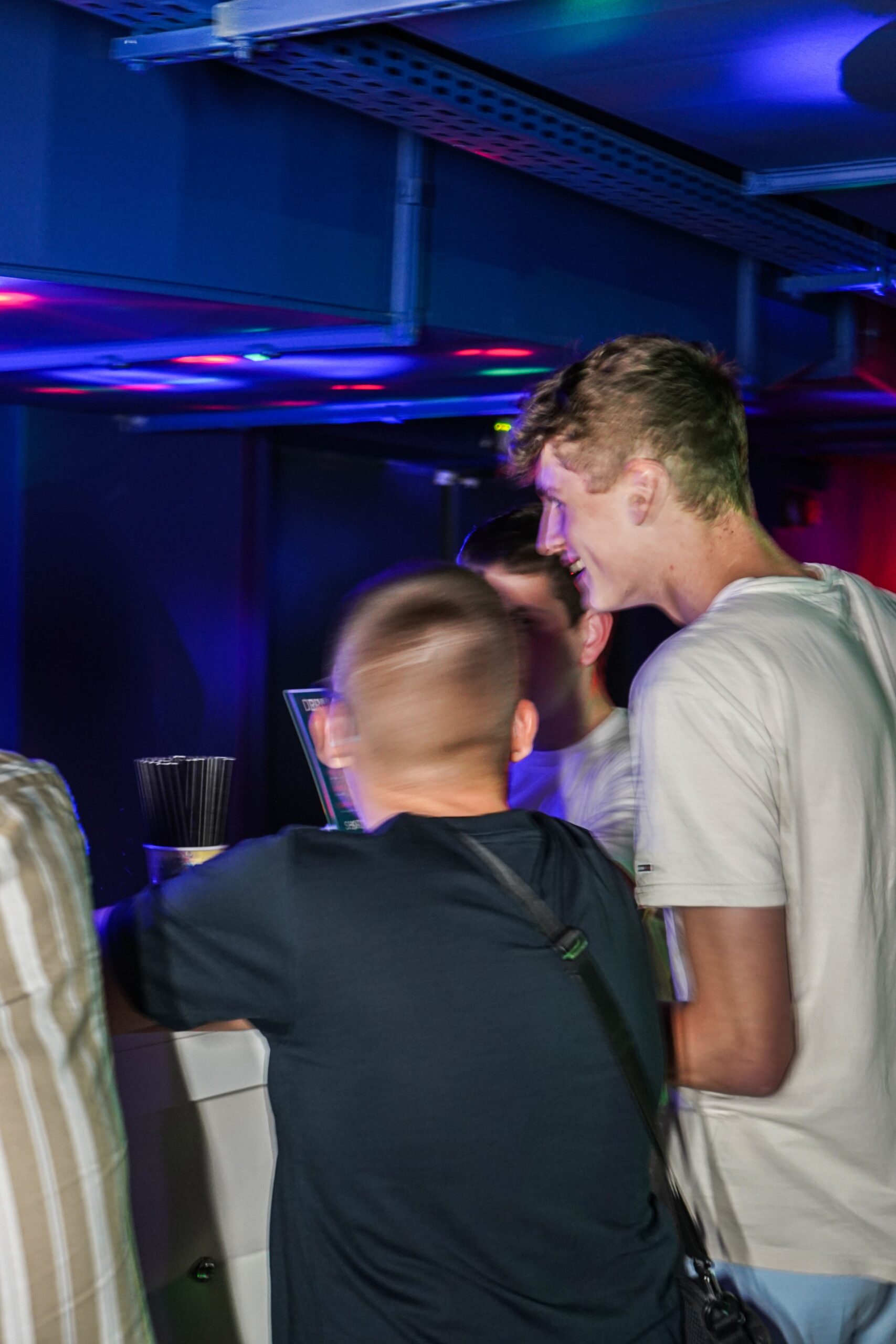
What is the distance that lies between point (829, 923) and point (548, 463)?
0.57 metres

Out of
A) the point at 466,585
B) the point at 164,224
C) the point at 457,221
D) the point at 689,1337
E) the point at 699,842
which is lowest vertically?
the point at 689,1337

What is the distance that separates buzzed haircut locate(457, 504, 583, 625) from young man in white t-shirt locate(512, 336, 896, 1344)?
3.03 feet

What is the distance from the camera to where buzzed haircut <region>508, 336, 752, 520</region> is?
1.32 meters

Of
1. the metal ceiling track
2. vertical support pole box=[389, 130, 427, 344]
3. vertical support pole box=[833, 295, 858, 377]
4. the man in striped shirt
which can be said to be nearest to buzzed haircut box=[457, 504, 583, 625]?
vertical support pole box=[389, 130, 427, 344]

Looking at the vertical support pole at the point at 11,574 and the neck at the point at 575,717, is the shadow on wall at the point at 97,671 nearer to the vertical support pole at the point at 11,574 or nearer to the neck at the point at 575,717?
the vertical support pole at the point at 11,574

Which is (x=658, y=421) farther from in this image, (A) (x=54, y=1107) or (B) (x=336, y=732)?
(A) (x=54, y=1107)

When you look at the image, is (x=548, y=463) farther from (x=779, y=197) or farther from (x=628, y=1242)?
(x=779, y=197)

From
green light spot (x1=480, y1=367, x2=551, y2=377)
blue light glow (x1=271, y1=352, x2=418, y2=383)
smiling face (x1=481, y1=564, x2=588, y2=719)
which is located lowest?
smiling face (x1=481, y1=564, x2=588, y2=719)

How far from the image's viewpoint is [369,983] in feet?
3.17

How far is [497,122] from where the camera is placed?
7.07 feet

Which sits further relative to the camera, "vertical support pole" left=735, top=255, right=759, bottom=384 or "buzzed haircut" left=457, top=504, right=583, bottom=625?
"vertical support pole" left=735, top=255, right=759, bottom=384

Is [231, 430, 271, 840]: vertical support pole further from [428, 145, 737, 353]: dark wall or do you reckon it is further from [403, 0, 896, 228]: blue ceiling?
[403, 0, 896, 228]: blue ceiling

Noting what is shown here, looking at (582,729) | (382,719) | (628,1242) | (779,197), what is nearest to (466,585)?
(382,719)

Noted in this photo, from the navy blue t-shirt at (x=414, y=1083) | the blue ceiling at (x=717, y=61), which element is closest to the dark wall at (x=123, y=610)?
the blue ceiling at (x=717, y=61)
